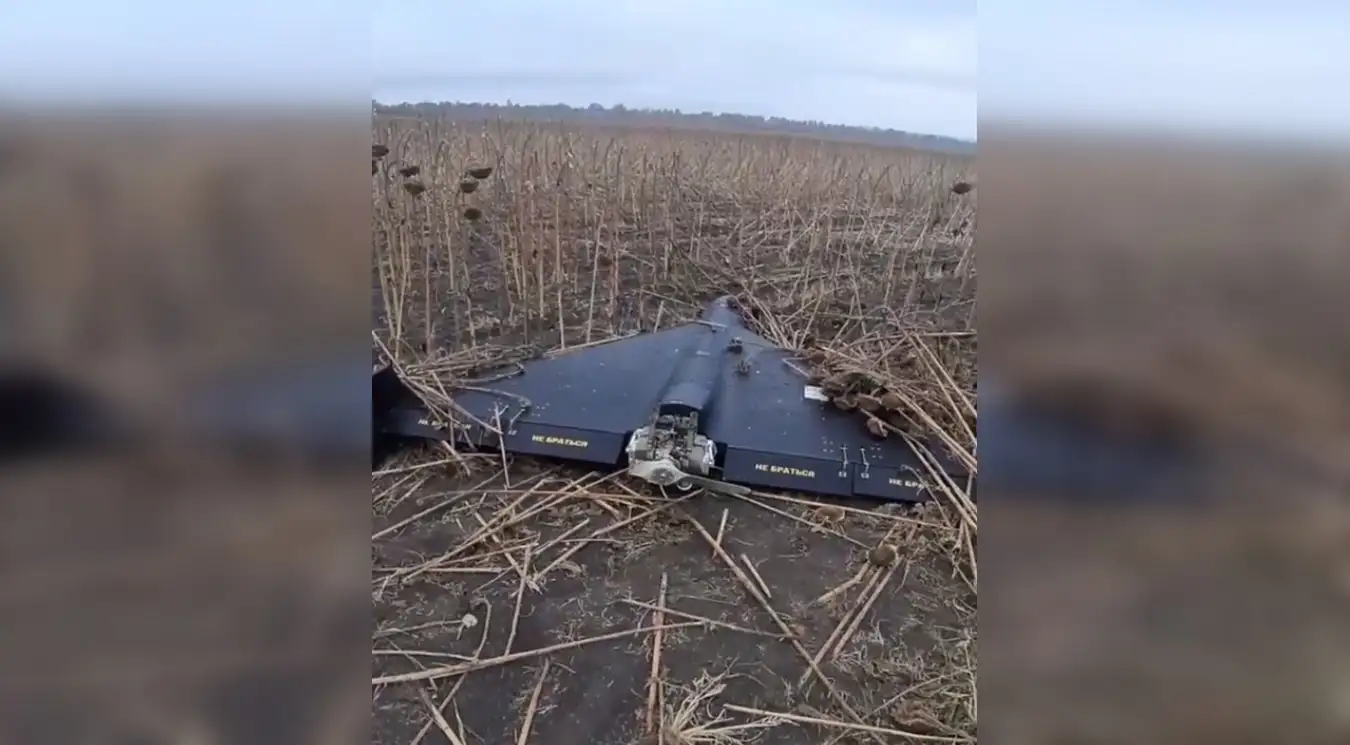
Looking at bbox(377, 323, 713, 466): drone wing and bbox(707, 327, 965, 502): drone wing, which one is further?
bbox(377, 323, 713, 466): drone wing

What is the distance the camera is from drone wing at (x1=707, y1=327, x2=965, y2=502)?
2766 mm

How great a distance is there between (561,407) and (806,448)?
3.00 feet

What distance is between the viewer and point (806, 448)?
9.34ft

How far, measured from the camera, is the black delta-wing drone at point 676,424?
9.06ft
